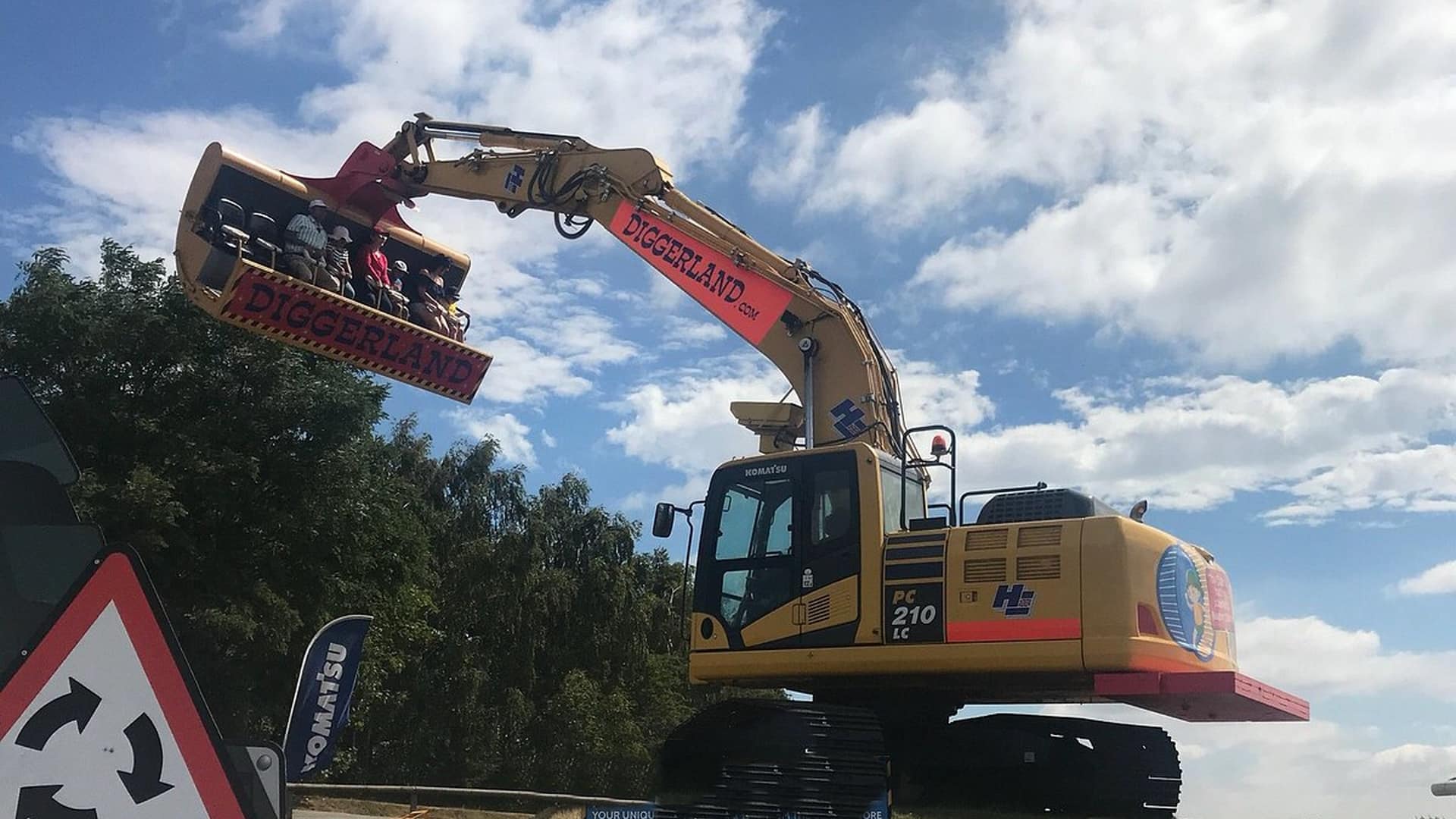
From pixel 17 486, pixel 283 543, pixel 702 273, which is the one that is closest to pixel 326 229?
pixel 702 273

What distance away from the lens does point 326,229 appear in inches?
496

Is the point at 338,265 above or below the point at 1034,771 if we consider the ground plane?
above

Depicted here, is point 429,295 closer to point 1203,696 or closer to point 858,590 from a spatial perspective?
point 858,590

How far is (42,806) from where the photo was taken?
2174mm

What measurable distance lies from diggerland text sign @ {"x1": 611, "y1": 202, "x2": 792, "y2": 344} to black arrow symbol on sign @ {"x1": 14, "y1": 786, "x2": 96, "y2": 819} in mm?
10085

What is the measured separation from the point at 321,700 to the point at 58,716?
10061 mm

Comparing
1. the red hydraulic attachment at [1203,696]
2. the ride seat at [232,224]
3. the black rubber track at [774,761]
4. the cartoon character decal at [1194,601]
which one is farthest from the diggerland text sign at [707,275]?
the red hydraulic attachment at [1203,696]

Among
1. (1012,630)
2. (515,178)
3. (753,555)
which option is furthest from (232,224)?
(1012,630)

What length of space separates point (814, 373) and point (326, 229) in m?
5.17

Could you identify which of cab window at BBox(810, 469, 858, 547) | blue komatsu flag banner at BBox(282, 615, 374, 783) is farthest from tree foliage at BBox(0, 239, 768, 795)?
cab window at BBox(810, 469, 858, 547)

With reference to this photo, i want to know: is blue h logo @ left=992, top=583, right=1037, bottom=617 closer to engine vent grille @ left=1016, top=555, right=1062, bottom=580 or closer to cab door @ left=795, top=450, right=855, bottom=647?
engine vent grille @ left=1016, top=555, right=1062, bottom=580

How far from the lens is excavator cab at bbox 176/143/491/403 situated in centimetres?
1140

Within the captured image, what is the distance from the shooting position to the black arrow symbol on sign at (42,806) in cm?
216

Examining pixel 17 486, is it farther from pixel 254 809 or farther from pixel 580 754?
pixel 580 754
